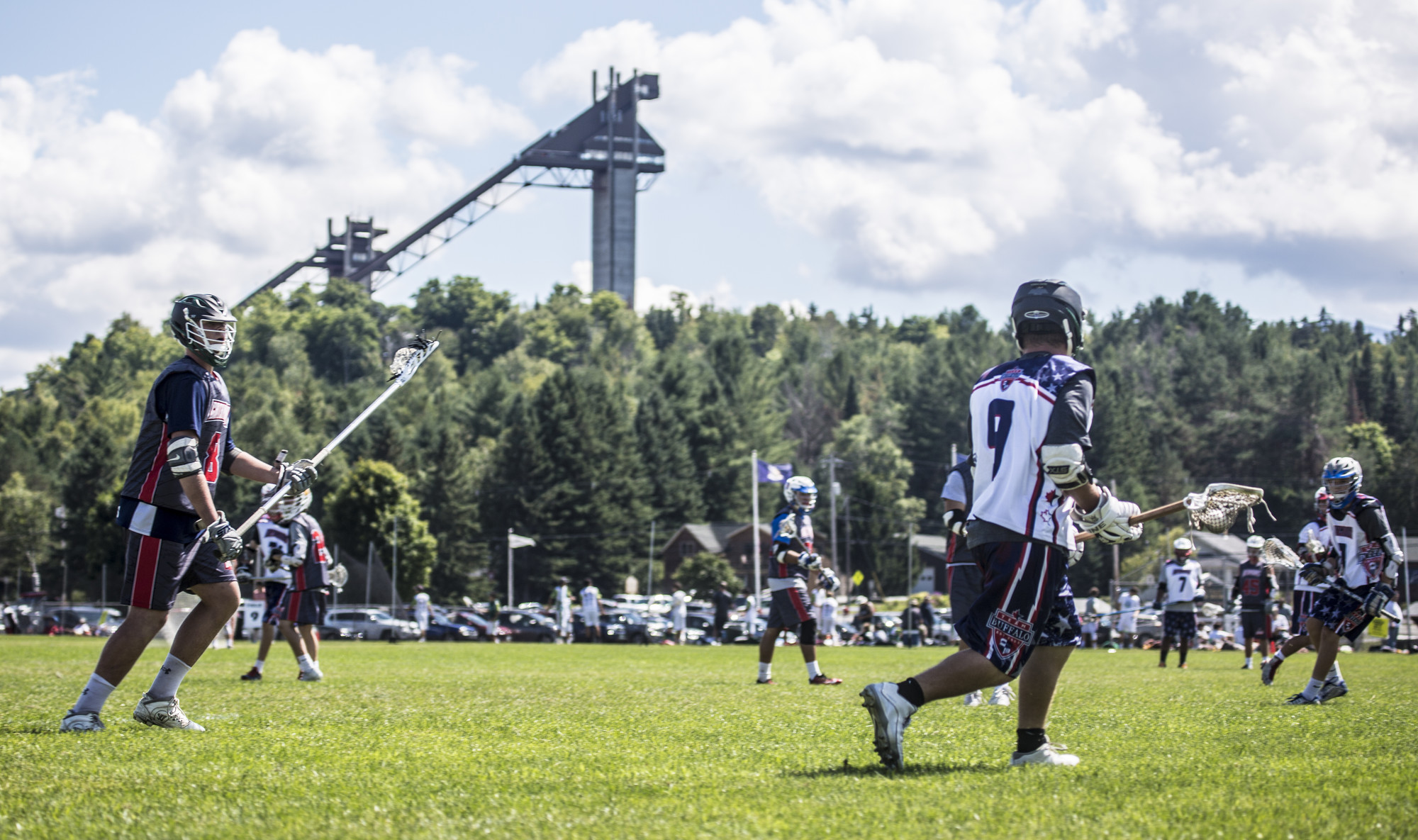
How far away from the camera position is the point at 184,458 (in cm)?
688

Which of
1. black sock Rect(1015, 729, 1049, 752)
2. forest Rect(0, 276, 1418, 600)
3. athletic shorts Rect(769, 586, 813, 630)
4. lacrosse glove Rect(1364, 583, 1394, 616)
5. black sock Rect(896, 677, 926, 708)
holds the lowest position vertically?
black sock Rect(1015, 729, 1049, 752)

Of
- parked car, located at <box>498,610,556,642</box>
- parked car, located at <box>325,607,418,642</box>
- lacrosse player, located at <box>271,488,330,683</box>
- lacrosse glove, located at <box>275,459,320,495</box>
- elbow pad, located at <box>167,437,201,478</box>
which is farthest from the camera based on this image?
parked car, located at <box>498,610,556,642</box>

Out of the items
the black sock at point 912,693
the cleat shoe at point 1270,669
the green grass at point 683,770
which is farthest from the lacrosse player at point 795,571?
the black sock at point 912,693

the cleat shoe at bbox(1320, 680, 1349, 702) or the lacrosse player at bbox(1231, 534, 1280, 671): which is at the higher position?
the lacrosse player at bbox(1231, 534, 1280, 671)

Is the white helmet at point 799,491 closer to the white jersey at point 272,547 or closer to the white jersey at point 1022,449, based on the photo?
the white jersey at point 272,547

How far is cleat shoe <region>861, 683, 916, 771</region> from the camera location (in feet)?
18.7

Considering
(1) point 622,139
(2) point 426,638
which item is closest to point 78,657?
(2) point 426,638

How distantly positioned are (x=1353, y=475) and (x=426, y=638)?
135 ft

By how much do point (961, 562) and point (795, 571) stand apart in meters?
2.91

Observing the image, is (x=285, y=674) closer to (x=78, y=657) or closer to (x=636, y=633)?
(x=78, y=657)

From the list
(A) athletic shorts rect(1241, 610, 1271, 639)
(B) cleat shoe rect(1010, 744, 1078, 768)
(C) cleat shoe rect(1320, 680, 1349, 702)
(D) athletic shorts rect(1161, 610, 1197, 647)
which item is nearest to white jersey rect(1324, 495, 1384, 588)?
(C) cleat shoe rect(1320, 680, 1349, 702)

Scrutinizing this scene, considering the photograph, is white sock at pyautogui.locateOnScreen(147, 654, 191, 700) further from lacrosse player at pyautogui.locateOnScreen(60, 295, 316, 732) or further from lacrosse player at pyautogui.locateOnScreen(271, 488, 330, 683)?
lacrosse player at pyautogui.locateOnScreen(271, 488, 330, 683)

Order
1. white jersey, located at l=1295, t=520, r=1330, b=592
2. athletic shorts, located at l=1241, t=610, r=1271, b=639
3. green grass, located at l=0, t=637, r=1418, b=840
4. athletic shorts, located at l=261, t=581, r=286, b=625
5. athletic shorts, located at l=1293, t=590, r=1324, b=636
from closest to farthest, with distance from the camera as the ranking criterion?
1. green grass, located at l=0, t=637, r=1418, b=840
2. white jersey, located at l=1295, t=520, r=1330, b=592
3. athletic shorts, located at l=1293, t=590, r=1324, b=636
4. athletic shorts, located at l=261, t=581, r=286, b=625
5. athletic shorts, located at l=1241, t=610, r=1271, b=639

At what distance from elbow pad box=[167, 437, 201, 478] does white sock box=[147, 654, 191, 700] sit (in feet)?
3.93
